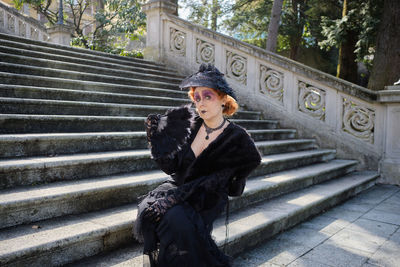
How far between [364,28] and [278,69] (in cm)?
483

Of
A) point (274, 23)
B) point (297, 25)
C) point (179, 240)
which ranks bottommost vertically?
point (179, 240)

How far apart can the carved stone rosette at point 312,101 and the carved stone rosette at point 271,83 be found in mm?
421

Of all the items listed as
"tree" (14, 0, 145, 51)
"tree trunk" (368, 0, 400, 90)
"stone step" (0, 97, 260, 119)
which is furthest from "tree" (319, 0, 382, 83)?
"stone step" (0, 97, 260, 119)

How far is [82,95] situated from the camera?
4.48 meters

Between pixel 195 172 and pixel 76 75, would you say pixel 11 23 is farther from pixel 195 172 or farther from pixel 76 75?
pixel 195 172

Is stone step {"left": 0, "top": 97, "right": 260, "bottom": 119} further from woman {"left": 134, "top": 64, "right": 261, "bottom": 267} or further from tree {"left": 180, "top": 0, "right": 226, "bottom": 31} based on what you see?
tree {"left": 180, "top": 0, "right": 226, "bottom": 31}

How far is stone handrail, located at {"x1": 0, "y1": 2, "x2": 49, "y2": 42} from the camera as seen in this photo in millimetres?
12930

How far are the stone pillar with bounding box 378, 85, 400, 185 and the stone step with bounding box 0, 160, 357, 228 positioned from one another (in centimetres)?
276

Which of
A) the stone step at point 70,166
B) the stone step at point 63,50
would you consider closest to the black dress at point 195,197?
the stone step at point 70,166

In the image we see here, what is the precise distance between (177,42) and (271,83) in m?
2.72

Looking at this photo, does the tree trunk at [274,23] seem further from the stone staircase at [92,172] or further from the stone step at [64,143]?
the stone step at [64,143]

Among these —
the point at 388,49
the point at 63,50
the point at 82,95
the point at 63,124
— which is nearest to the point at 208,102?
the point at 63,124

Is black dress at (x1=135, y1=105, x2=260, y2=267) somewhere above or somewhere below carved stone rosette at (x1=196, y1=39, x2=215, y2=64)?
below

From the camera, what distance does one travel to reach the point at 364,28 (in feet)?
31.0
